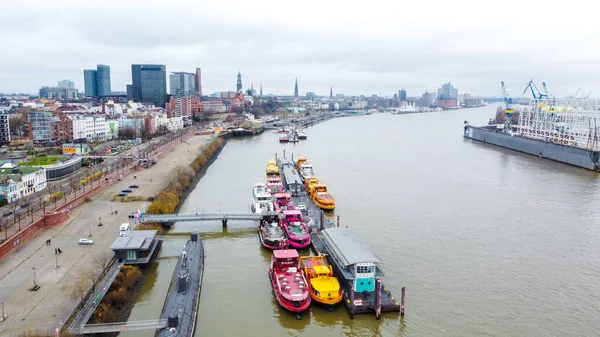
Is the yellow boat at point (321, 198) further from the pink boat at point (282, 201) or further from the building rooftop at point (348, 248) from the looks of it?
the building rooftop at point (348, 248)

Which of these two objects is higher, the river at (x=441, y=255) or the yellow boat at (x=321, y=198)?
the yellow boat at (x=321, y=198)

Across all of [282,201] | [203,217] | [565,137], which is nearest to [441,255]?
[282,201]

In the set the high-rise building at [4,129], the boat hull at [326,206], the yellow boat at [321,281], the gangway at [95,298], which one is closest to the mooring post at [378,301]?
the yellow boat at [321,281]

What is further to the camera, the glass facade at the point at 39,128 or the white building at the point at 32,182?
the glass facade at the point at 39,128

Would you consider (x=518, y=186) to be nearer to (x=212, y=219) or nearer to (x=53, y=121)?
(x=212, y=219)

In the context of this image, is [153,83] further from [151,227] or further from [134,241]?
[134,241]

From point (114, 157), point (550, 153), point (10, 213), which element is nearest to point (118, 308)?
→ point (10, 213)

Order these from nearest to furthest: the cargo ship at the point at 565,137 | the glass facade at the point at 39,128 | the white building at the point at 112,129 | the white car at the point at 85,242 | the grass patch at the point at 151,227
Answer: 1. the white car at the point at 85,242
2. the grass patch at the point at 151,227
3. the cargo ship at the point at 565,137
4. the glass facade at the point at 39,128
5. the white building at the point at 112,129
